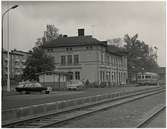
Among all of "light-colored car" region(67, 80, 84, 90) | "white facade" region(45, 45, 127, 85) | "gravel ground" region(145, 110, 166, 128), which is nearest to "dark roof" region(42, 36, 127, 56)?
"white facade" region(45, 45, 127, 85)

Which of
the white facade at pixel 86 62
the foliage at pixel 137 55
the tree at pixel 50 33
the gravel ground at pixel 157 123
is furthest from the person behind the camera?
the foliage at pixel 137 55

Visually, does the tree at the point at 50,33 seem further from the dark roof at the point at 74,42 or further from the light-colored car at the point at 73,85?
the light-colored car at the point at 73,85

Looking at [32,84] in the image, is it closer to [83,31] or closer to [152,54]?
[83,31]

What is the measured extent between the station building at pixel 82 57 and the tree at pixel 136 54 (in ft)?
78.7

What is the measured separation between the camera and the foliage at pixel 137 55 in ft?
325

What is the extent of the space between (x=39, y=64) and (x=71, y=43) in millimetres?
13564

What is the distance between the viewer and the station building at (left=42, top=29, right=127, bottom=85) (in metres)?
68.5

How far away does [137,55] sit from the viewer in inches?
3999

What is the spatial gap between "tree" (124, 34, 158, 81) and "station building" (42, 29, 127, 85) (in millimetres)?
24000

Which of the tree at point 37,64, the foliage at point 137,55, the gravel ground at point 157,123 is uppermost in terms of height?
the foliage at point 137,55

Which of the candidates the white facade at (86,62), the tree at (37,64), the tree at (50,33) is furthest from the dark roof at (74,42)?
the tree at (37,64)

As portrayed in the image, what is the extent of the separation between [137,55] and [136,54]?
24.4 inches

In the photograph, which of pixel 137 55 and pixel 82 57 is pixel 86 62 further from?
pixel 137 55

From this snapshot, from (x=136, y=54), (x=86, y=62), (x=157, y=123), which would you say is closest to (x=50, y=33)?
(x=86, y=62)
